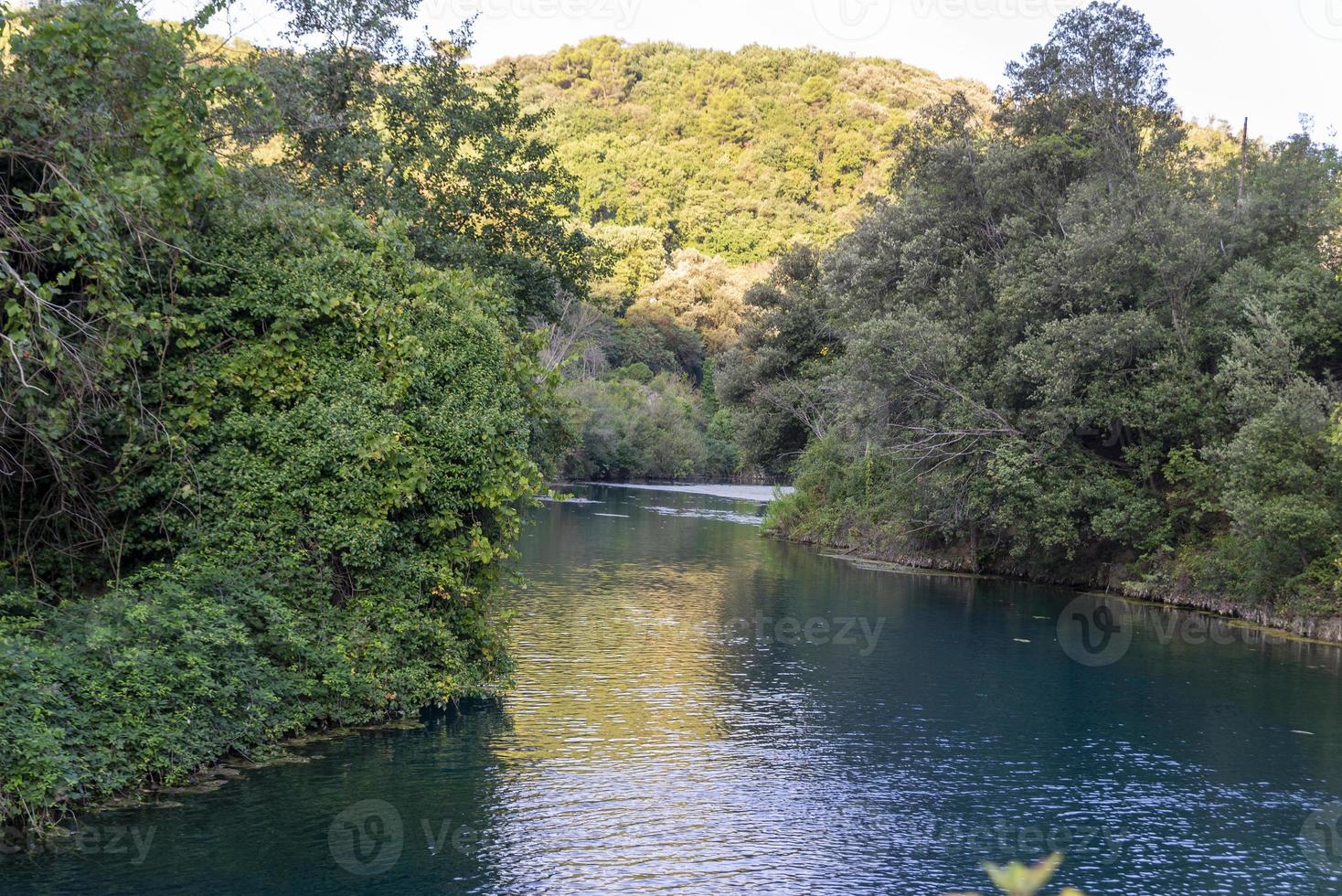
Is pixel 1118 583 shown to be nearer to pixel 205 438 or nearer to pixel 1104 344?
pixel 1104 344

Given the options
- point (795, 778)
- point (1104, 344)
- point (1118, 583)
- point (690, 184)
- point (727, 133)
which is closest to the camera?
point (795, 778)

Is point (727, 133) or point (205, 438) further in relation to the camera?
point (727, 133)

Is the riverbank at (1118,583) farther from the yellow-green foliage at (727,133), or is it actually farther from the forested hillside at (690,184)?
the yellow-green foliage at (727,133)

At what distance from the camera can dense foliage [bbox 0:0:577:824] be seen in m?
11.4

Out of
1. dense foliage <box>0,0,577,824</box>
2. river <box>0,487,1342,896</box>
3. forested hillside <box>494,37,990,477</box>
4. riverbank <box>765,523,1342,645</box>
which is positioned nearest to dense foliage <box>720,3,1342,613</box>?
riverbank <box>765,523,1342,645</box>

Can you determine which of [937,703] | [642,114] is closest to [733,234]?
[642,114]

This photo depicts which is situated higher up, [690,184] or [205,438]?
[690,184]

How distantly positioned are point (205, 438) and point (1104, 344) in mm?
23048

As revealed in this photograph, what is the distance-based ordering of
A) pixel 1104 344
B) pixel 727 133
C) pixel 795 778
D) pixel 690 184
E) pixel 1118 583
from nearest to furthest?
pixel 795 778
pixel 1104 344
pixel 1118 583
pixel 690 184
pixel 727 133

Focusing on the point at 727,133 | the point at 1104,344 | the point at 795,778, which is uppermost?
the point at 727,133

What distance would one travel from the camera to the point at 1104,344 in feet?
96.2

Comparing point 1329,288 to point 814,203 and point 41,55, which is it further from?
point 814,203

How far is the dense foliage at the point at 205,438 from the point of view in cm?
1145

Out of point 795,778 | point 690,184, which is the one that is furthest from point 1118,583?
point 690,184
